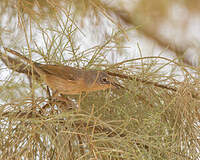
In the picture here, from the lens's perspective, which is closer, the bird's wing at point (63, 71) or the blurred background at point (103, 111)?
the blurred background at point (103, 111)

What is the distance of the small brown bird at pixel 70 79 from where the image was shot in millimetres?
1095

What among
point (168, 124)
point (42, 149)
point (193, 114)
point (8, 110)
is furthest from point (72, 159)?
point (193, 114)

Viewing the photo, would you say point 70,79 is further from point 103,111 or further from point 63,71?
point 103,111

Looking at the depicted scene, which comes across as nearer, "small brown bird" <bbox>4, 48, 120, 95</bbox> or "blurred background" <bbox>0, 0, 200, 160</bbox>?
"blurred background" <bbox>0, 0, 200, 160</bbox>

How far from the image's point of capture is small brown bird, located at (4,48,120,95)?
1095mm

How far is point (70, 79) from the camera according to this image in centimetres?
114

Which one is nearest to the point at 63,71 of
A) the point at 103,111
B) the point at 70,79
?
the point at 70,79

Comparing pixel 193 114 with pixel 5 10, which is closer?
pixel 193 114

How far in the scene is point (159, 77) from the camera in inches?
45.8

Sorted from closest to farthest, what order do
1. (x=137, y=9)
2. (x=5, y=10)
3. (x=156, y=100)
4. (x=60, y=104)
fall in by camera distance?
(x=60, y=104) → (x=156, y=100) → (x=5, y=10) → (x=137, y=9)

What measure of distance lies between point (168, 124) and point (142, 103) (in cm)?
11

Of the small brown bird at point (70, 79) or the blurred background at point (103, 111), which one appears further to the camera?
the small brown bird at point (70, 79)

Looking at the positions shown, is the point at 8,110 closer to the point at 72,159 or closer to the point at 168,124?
the point at 72,159

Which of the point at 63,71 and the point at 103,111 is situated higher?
the point at 63,71
